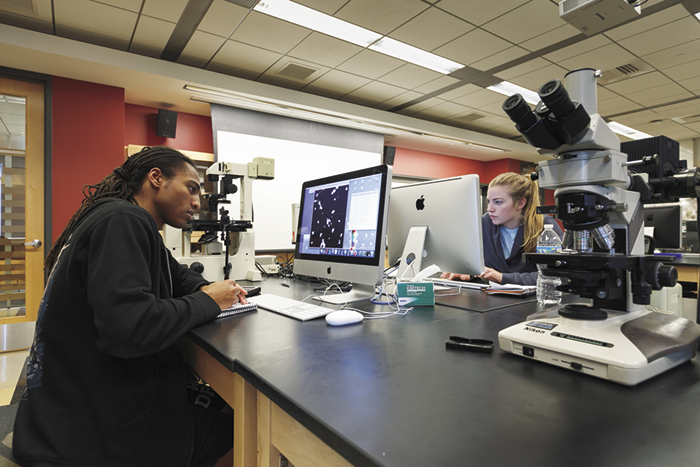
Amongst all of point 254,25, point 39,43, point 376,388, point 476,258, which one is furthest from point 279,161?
point 376,388

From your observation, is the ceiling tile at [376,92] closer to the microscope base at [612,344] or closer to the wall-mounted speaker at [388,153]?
the wall-mounted speaker at [388,153]

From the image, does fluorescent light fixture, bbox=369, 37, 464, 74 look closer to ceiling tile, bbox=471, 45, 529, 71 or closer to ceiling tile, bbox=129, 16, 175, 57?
ceiling tile, bbox=471, 45, 529, 71

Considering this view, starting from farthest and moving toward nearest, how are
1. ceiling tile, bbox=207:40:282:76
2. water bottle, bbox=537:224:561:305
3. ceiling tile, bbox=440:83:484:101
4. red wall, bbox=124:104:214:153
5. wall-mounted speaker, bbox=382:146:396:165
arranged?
wall-mounted speaker, bbox=382:146:396:165 < ceiling tile, bbox=440:83:484:101 < red wall, bbox=124:104:214:153 < ceiling tile, bbox=207:40:282:76 < water bottle, bbox=537:224:561:305

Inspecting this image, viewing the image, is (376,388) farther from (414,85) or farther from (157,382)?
(414,85)

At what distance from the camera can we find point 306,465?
57cm

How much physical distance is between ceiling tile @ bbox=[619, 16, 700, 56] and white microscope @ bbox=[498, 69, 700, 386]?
3.57 meters

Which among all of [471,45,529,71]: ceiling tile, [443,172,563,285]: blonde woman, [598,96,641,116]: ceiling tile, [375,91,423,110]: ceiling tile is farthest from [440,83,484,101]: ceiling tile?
[443,172,563,285]: blonde woman

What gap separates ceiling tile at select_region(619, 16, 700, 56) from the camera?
324 cm

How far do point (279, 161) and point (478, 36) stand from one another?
266 cm

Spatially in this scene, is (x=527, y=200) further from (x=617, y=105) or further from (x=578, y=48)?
(x=617, y=105)

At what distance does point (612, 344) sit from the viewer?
0.64m

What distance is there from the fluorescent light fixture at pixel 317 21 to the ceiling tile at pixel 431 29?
0.26m

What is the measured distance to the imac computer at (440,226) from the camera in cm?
145

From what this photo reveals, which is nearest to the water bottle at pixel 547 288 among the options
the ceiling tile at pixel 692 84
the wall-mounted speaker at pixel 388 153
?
the ceiling tile at pixel 692 84
